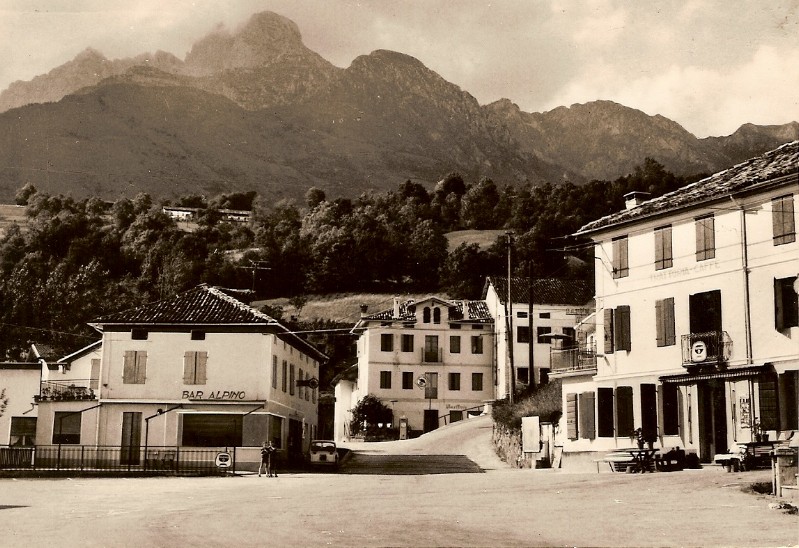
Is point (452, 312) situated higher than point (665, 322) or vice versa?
point (452, 312)

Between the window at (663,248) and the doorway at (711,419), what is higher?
the window at (663,248)

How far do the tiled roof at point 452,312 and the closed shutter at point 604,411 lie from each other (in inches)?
1211

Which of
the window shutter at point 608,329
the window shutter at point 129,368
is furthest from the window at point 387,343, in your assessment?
the window shutter at point 608,329

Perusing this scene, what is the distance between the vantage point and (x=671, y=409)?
1321 inches

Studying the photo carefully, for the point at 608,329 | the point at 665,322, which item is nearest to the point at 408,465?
the point at 608,329

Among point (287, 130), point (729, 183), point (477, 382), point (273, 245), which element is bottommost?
point (477, 382)

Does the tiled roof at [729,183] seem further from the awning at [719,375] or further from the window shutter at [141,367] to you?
the window shutter at [141,367]

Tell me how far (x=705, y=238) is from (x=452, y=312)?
37.9m

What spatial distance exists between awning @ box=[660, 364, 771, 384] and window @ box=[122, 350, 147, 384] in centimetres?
2101

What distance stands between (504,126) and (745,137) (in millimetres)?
Answer: 9654

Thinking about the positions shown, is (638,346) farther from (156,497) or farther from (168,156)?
(168,156)

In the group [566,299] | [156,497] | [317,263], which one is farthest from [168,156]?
[156,497]

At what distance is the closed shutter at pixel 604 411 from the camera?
35781 mm

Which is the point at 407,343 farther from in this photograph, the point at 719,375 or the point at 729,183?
the point at 729,183
